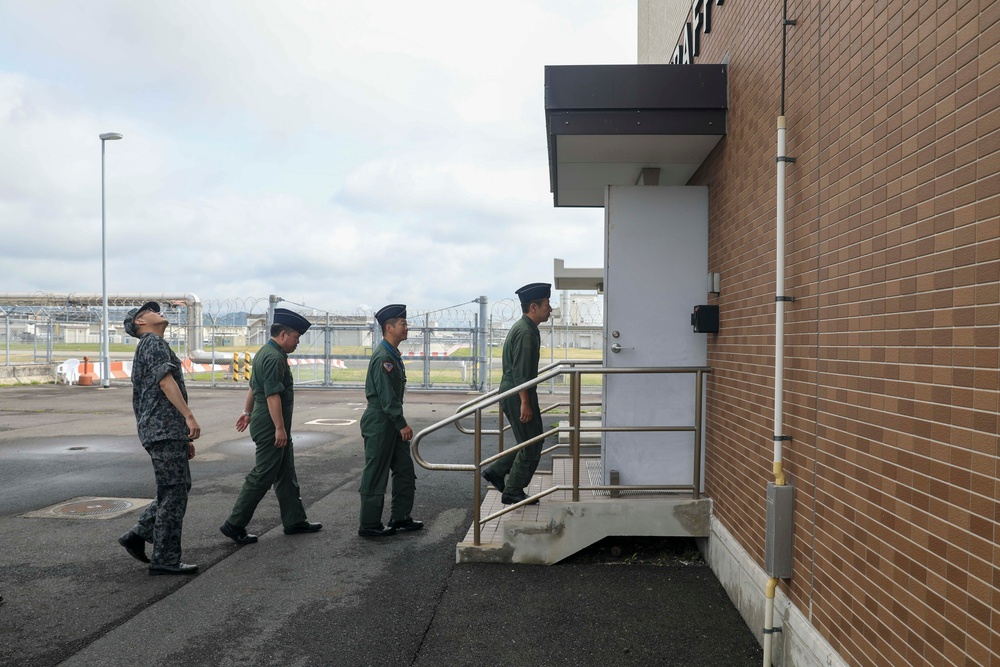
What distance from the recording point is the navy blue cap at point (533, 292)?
20.6 ft

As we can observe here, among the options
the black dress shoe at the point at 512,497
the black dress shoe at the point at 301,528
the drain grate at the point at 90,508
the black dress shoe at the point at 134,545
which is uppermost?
the black dress shoe at the point at 512,497

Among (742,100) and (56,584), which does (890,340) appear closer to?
(742,100)

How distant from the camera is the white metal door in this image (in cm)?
532

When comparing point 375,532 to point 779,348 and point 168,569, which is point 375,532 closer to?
point 168,569

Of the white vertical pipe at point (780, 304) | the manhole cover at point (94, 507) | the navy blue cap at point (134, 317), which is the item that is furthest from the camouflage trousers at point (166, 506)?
the white vertical pipe at point (780, 304)

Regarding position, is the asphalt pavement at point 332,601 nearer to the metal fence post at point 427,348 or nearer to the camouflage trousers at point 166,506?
the camouflage trousers at point 166,506

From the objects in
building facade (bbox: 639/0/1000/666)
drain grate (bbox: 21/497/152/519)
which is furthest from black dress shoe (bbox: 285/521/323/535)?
building facade (bbox: 639/0/1000/666)

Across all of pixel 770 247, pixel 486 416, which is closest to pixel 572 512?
pixel 770 247

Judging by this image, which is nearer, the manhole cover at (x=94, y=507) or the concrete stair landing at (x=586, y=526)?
the concrete stair landing at (x=586, y=526)

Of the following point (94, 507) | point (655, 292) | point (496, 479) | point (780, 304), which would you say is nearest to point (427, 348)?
point (94, 507)

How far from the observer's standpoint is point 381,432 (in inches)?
227

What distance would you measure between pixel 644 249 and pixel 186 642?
12.7 ft

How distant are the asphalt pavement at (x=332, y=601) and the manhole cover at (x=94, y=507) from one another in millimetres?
227

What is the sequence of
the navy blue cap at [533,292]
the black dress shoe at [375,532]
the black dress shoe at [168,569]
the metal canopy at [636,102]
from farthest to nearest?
1. the navy blue cap at [533,292]
2. the black dress shoe at [375,532]
3. the black dress shoe at [168,569]
4. the metal canopy at [636,102]
